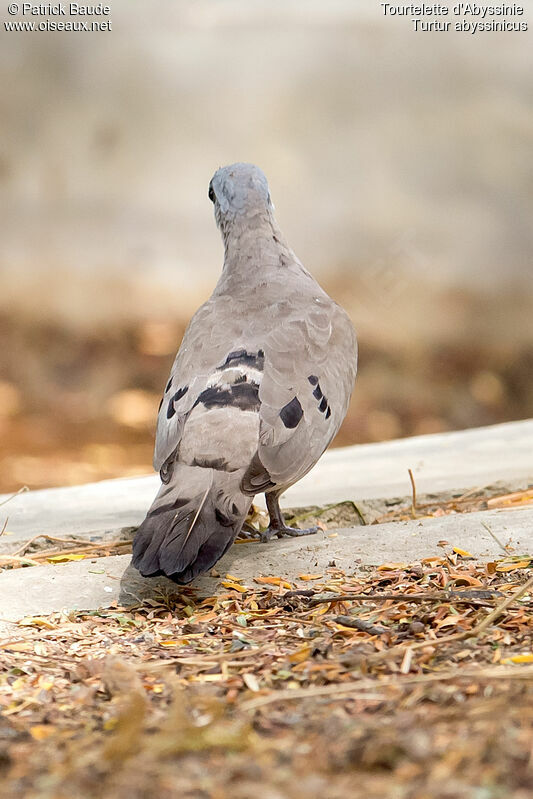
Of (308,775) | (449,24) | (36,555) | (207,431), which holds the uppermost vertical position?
(449,24)

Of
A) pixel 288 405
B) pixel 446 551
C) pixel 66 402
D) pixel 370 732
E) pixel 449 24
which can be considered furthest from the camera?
pixel 449 24

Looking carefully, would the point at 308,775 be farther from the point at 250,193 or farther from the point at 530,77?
the point at 530,77

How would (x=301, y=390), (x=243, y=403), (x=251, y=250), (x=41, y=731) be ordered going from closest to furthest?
1. (x=41, y=731)
2. (x=243, y=403)
3. (x=301, y=390)
4. (x=251, y=250)

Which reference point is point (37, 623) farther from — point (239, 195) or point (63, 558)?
point (239, 195)

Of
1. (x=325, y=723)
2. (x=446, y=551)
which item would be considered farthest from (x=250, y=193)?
(x=325, y=723)

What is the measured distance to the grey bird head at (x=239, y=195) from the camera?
410 cm

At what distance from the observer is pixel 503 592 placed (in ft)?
8.07

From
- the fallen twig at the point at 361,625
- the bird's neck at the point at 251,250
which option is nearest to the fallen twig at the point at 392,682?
the fallen twig at the point at 361,625

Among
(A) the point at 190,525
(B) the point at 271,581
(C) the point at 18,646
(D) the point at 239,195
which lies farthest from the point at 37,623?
(D) the point at 239,195

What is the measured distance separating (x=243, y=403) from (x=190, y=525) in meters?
0.54

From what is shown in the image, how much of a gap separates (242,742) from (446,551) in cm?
150

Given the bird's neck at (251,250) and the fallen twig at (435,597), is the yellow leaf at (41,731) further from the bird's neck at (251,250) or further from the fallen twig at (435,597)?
the bird's neck at (251,250)

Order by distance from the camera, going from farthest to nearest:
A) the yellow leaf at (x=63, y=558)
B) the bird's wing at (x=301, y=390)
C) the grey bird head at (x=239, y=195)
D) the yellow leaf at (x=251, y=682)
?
the grey bird head at (x=239, y=195) → the yellow leaf at (x=63, y=558) → the bird's wing at (x=301, y=390) → the yellow leaf at (x=251, y=682)

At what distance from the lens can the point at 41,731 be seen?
178cm
